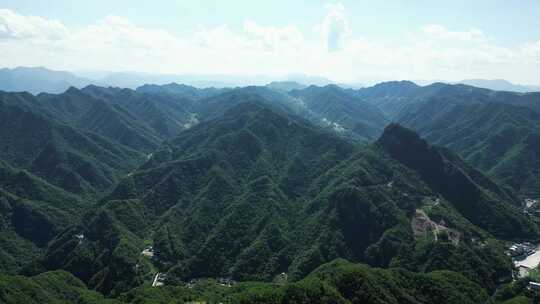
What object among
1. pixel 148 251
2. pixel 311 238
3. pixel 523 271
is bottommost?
pixel 148 251

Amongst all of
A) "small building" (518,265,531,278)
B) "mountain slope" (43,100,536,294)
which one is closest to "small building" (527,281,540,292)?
"mountain slope" (43,100,536,294)

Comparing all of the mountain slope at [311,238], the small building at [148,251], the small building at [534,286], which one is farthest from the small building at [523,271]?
the small building at [148,251]

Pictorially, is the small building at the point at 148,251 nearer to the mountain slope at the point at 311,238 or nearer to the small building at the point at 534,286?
the mountain slope at the point at 311,238

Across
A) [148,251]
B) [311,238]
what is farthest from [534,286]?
[148,251]

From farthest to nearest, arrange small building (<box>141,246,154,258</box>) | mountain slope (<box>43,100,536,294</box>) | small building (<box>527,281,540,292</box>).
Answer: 1. small building (<box>141,246,154,258</box>)
2. mountain slope (<box>43,100,536,294</box>)
3. small building (<box>527,281,540,292</box>)

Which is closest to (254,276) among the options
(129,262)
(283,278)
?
(283,278)

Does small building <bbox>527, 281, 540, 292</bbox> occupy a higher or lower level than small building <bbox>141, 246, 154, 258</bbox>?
higher

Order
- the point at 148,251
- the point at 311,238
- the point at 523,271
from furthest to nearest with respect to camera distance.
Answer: the point at 148,251
the point at 311,238
the point at 523,271

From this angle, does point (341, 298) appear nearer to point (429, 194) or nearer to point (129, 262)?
point (129, 262)

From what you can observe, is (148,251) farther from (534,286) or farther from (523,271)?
(523,271)

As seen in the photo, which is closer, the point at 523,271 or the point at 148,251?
the point at 523,271

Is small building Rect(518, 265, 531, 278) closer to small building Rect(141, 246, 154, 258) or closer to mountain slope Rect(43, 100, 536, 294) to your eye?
mountain slope Rect(43, 100, 536, 294)
